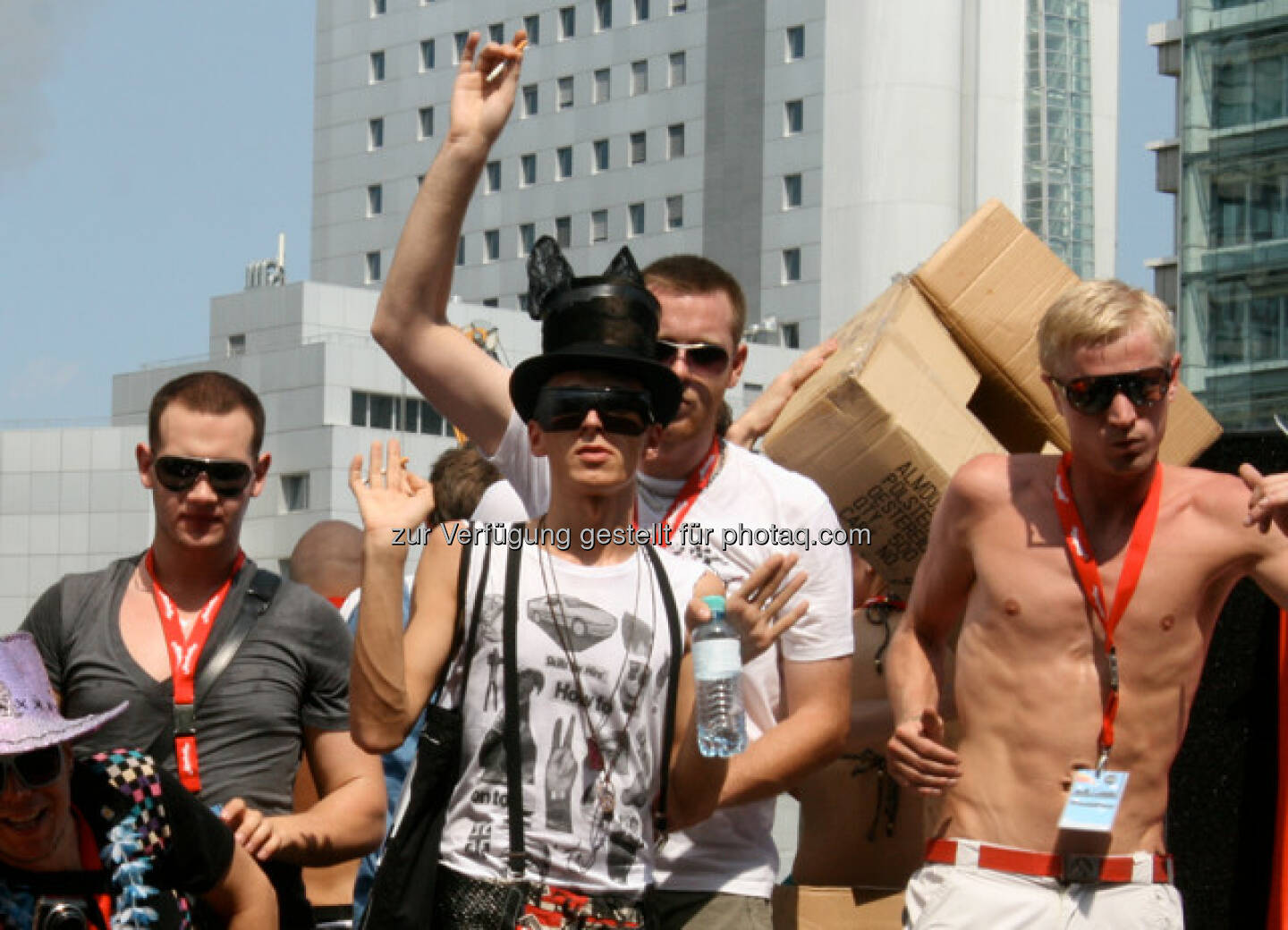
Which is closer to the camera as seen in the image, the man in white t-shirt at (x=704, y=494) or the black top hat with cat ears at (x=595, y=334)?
the black top hat with cat ears at (x=595, y=334)

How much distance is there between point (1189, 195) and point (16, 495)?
50.3 m

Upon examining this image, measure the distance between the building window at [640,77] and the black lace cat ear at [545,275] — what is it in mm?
110020

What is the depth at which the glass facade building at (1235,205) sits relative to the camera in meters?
59.1

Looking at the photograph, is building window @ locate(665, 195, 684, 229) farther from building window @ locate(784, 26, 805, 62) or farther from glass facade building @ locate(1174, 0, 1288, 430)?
glass facade building @ locate(1174, 0, 1288, 430)

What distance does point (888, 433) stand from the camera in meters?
6.43

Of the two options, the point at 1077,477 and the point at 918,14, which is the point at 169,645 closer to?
the point at 1077,477

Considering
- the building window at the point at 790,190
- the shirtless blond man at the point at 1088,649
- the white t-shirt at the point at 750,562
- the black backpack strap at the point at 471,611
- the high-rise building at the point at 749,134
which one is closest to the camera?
the black backpack strap at the point at 471,611

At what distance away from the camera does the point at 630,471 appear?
514 centimetres

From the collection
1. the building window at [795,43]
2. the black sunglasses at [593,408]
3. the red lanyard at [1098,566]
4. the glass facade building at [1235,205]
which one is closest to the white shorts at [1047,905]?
the red lanyard at [1098,566]

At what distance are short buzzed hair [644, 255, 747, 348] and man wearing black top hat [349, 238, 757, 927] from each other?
0.88 m

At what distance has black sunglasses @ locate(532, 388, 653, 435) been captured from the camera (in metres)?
5.09

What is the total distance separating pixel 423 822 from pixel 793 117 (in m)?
105

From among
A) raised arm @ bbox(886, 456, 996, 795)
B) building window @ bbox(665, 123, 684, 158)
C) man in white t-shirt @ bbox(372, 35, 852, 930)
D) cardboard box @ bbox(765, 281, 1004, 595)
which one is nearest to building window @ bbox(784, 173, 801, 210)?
building window @ bbox(665, 123, 684, 158)

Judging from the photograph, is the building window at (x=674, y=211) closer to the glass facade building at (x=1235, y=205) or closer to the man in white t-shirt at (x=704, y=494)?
the glass facade building at (x=1235, y=205)
